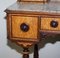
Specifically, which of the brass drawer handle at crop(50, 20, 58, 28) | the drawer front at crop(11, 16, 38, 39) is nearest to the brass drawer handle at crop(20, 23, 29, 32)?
the drawer front at crop(11, 16, 38, 39)

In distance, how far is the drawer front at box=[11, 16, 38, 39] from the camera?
0.98 meters

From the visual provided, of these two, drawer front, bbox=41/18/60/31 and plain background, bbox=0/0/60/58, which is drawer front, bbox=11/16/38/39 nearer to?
drawer front, bbox=41/18/60/31

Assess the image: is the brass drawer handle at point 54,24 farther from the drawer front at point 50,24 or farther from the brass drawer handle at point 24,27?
the brass drawer handle at point 24,27

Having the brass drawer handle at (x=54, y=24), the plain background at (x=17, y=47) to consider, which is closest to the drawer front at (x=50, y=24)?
the brass drawer handle at (x=54, y=24)

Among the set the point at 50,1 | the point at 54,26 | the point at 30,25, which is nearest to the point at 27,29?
the point at 30,25

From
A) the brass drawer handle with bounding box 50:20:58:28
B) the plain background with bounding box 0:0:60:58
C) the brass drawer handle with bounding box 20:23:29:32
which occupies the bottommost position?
the plain background with bounding box 0:0:60:58

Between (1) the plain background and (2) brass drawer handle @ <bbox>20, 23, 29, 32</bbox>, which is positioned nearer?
(2) brass drawer handle @ <bbox>20, 23, 29, 32</bbox>

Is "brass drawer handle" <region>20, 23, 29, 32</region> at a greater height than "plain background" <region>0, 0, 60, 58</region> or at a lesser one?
greater

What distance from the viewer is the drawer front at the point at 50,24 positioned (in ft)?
3.19

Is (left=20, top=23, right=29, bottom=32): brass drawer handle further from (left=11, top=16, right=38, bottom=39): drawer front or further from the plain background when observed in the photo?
the plain background

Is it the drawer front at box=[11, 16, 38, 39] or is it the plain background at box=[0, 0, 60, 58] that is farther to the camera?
the plain background at box=[0, 0, 60, 58]

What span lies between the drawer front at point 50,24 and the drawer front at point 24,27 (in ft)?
0.13

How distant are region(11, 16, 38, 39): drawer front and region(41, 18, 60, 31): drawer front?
0.04 m

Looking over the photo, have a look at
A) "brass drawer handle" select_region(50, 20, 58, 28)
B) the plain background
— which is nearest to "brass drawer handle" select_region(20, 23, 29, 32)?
"brass drawer handle" select_region(50, 20, 58, 28)
